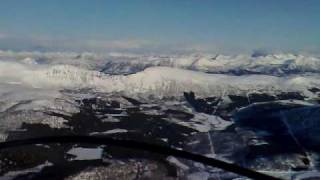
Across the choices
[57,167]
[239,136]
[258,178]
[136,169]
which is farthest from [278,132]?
[258,178]

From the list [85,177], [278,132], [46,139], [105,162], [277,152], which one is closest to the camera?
[46,139]

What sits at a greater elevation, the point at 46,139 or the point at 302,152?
the point at 46,139

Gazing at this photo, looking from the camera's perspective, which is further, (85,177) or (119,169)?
(119,169)

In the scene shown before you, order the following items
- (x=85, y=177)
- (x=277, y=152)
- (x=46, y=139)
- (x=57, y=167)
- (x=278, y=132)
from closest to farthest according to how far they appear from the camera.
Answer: (x=46, y=139) → (x=85, y=177) → (x=57, y=167) → (x=277, y=152) → (x=278, y=132)

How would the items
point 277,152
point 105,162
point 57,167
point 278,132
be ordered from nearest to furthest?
point 57,167, point 105,162, point 277,152, point 278,132

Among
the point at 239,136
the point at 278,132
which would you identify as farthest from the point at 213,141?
the point at 278,132

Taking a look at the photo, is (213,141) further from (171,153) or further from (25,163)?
(171,153)

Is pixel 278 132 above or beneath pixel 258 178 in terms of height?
beneath

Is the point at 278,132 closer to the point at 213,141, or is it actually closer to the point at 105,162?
the point at 213,141

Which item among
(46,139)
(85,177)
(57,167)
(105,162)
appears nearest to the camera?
(46,139)
